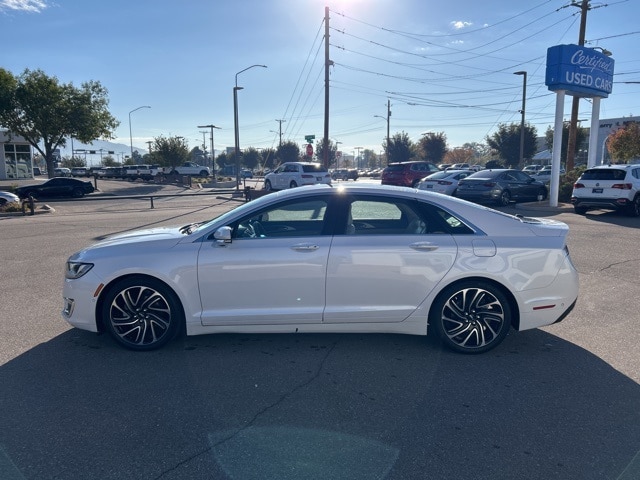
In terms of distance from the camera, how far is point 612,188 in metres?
15.2

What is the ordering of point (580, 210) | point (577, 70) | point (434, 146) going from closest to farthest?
point (580, 210) < point (577, 70) < point (434, 146)

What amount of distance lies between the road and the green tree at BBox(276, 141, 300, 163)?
3171 inches

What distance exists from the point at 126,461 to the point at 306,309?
1963mm

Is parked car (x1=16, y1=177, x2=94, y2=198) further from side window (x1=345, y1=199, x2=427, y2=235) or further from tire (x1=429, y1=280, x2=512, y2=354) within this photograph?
tire (x1=429, y1=280, x2=512, y2=354)

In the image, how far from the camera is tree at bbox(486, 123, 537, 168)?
2173 inches

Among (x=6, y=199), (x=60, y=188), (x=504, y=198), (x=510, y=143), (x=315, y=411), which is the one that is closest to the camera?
(x=315, y=411)

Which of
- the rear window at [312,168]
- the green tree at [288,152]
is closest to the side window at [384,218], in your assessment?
the rear window at [312,168]

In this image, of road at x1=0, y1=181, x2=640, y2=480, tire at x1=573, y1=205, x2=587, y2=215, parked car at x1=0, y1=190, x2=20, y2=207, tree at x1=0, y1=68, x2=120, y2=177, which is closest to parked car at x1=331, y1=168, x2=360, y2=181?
tree at x1=0, y1=68, x2=120, y2=177

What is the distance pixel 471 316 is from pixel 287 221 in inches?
79.2

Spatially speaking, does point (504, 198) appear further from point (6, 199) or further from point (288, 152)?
point (288, 152)

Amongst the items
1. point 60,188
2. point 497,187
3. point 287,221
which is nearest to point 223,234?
point 287,221

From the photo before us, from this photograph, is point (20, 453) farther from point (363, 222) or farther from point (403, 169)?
point (403, 169)

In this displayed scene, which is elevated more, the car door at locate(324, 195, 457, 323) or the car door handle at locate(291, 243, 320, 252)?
the car door handle at locate(291, 243, 320, 252)

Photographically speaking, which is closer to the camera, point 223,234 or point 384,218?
point 223,234
